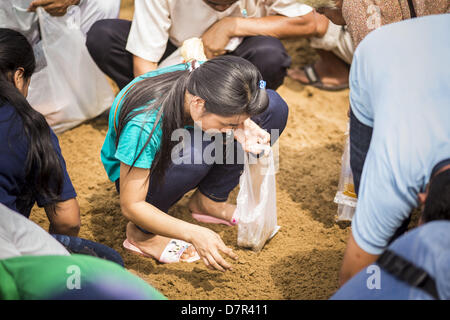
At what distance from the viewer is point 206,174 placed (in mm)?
2092

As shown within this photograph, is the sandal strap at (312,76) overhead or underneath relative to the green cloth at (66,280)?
underneath

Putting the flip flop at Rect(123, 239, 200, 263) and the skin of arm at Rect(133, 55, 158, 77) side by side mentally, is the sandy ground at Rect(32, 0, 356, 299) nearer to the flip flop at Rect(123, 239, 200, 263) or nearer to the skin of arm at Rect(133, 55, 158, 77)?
the flip flop at Rect(123, 239, 200, 263)

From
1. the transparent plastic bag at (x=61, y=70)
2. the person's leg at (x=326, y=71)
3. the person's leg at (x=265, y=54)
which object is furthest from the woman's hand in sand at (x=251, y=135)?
the person's leg at (x=326, y=71)

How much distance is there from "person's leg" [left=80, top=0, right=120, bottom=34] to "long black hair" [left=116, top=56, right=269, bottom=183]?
3.52 feet

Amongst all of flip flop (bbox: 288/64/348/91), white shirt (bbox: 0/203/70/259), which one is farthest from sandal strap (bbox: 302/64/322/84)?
white shirt (bbox: 0/203/70/259)

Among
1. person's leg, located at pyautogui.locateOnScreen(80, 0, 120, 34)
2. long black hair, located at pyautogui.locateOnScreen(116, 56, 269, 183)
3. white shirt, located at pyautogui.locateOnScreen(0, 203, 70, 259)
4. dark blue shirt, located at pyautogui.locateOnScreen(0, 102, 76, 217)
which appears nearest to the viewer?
white shirt, located at pyautogui.locateOnScreen(0, 203, 70, 259)

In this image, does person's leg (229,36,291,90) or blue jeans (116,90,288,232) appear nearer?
blue jeans (116,90,288,232)

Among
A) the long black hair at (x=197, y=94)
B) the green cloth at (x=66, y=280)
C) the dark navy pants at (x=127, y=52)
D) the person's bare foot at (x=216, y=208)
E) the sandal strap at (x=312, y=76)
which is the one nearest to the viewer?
the green cloth at (x=66, y=280)

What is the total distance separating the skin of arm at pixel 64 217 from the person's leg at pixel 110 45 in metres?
1.06

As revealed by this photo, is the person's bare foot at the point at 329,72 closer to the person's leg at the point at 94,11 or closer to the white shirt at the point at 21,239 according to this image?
the person's leg at the point at 94,11

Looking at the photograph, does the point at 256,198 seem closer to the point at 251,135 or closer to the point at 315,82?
the point at 251,135

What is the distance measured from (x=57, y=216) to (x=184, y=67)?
0.72 meters

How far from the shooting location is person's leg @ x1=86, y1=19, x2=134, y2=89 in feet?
8.45

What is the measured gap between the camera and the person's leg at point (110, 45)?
2576mm
